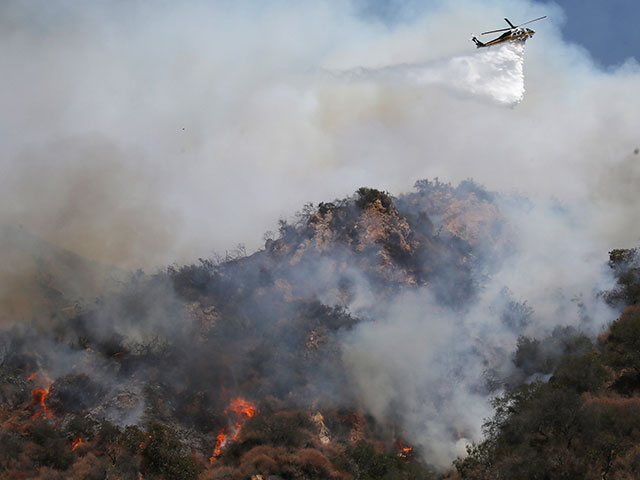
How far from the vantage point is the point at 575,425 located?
37469mm

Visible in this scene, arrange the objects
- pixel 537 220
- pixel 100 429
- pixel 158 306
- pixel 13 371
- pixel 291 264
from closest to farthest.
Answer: pixel 100 429 → pixel 13 371 → pixel 158 306 → pixel 291 264 → pixel 537 220

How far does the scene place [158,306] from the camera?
7056 cm

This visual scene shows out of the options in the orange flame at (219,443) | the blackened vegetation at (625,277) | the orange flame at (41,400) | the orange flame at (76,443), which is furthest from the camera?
the blackened vegetation at (625,277)

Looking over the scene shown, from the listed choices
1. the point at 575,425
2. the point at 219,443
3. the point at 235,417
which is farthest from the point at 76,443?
the point at 575,425

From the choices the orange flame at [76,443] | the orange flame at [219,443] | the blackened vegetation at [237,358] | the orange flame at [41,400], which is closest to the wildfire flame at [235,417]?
the orange flame at [219,443]

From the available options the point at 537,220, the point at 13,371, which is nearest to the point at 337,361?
the point at 13,371

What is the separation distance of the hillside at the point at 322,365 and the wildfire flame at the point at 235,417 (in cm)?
14

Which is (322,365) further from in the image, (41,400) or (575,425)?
(575,425)

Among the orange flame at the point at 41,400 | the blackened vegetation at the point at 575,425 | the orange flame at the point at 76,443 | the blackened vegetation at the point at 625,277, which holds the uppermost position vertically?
the blackened vegetation at the point at 625,277

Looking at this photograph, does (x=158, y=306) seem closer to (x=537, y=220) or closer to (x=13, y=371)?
A: (x=13, y=371)

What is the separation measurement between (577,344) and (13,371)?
5118 cm

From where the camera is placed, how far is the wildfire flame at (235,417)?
56.1 meters

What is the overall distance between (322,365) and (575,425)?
2908 centimetres

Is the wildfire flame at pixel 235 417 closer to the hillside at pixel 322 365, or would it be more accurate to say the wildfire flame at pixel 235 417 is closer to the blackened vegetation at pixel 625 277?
the hillside at pixel 322 365
